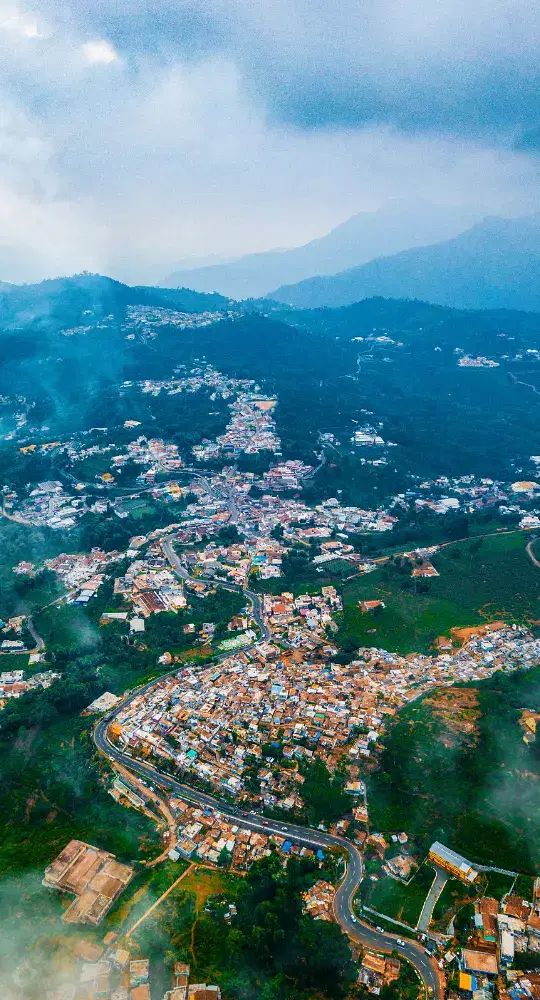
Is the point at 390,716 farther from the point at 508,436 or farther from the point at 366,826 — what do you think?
the point at 508,436

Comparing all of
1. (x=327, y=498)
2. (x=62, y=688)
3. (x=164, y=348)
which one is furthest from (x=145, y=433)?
(x=62, y=688)

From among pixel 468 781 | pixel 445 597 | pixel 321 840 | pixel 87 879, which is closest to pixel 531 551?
pixel 445 597

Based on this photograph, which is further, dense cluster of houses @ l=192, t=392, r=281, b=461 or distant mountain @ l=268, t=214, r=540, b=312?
distant mountain @ l=268, t=214, r=540, b=312

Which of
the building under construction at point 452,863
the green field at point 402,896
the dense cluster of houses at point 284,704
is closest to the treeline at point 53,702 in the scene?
the dense cluster of houses at point 284,704

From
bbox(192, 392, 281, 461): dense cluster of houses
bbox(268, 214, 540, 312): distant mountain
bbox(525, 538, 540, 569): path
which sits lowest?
bbox(525, 538, 540, 569): path

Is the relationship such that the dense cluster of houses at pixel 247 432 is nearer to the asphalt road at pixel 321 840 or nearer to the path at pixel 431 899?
the asphalt road at pixel 321 840

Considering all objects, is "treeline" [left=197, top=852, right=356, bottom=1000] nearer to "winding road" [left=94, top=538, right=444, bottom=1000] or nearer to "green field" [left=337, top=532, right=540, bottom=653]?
"winding road" [left=94, top=538, right=444, bottom=1000]

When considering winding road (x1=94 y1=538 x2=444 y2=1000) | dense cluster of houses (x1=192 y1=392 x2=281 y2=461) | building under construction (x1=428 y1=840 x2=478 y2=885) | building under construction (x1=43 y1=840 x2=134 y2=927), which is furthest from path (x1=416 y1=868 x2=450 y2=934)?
dense cluster of houses (x1=192 y1=392 x2=281 y2=461)
